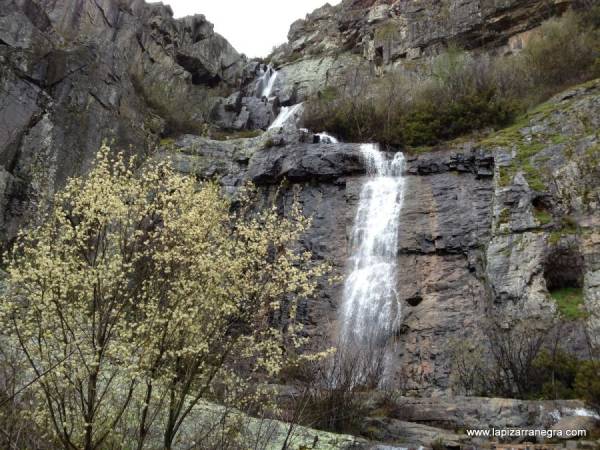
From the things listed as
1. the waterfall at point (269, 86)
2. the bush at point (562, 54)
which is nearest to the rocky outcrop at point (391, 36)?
the waterfall at point (269, 86)

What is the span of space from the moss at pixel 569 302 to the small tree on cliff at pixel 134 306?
9.61 metres

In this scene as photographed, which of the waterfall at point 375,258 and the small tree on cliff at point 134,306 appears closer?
the small tree on cliff at point 134,306

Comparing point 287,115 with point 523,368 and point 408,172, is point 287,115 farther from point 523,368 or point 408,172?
point 523,368

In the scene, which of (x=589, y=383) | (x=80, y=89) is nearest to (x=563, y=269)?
(x=589, y=383)

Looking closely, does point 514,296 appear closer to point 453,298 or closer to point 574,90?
point 453,298

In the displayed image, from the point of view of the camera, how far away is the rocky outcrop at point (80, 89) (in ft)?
56.6

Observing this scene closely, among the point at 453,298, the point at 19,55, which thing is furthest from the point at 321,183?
the point at 19,55

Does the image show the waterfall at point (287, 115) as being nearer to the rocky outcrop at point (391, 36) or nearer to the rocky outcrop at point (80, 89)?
the rocky outcrop at point (391, 36)

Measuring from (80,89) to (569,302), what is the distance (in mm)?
19113

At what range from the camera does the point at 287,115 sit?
103 feet

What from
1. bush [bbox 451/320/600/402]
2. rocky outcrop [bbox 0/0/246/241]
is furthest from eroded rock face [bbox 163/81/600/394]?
rocky outcrop [bbox 0/0/246/241]

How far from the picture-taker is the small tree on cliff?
5816 mm

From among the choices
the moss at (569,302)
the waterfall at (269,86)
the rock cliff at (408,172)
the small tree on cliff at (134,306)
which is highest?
the waterfall at (269,86)

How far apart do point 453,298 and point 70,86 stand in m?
16.6
